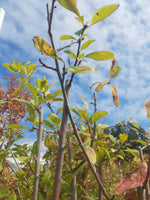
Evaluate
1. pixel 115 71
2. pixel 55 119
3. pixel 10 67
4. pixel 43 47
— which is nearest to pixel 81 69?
pixel 43 47

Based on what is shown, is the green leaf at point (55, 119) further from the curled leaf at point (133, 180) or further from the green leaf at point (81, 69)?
the curled leaf at point (133, 180)

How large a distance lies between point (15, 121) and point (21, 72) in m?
0.51

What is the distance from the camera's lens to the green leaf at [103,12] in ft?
1.56

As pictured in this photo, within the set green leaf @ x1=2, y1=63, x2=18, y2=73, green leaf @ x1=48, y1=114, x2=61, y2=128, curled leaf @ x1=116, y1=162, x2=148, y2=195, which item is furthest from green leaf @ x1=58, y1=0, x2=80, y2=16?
green leaf @ x1=2, y1=63, x2=18, y2=73

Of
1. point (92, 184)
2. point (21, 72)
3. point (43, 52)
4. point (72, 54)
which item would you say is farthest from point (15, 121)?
point (43, 52)

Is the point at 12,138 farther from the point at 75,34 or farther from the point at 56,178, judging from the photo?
the point at 75,34

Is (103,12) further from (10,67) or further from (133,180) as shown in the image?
(10,67)

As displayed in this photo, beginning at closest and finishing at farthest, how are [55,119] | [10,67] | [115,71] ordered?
[115,71] < [55,119] < [10,67]

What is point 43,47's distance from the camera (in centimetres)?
48

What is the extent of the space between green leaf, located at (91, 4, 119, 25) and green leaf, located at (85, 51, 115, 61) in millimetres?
94

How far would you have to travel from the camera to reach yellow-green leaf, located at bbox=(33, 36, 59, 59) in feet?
1.56

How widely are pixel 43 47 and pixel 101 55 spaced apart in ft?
0.64

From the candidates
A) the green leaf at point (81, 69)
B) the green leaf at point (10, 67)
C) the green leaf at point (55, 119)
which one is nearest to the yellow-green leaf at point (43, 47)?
the green leaf at point (81, 69)

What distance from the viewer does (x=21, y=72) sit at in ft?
3.90
